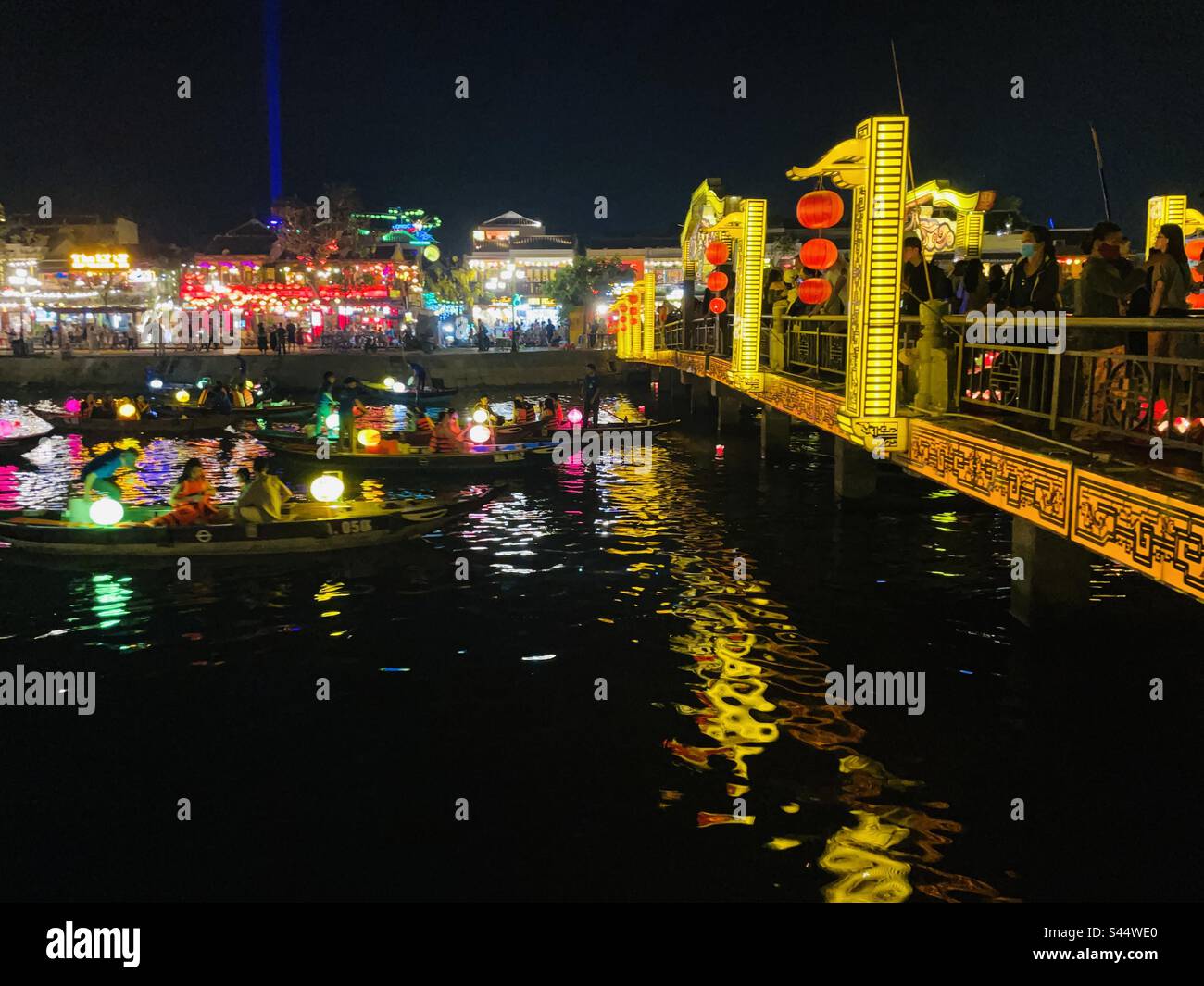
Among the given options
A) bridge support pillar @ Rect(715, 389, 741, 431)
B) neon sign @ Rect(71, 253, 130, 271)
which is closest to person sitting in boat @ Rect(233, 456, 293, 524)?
bridge support pillar @ Rect(715, 389, 741, 431)

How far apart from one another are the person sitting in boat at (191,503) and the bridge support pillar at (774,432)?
13604mm

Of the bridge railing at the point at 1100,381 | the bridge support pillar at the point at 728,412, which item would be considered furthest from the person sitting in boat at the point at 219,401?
the bridge railing at the point at 1100,381

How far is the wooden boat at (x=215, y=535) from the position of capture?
45.6 feet

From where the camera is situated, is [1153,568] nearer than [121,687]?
Yes

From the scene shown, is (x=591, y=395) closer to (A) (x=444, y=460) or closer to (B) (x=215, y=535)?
(A) (x=444, y=460)

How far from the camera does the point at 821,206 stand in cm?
1401

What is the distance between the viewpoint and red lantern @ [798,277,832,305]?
56.5 feet

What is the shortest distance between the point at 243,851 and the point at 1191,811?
6406mm

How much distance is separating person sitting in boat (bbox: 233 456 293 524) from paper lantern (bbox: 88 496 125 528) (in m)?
1.70

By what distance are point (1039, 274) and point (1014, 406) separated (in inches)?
53.8
